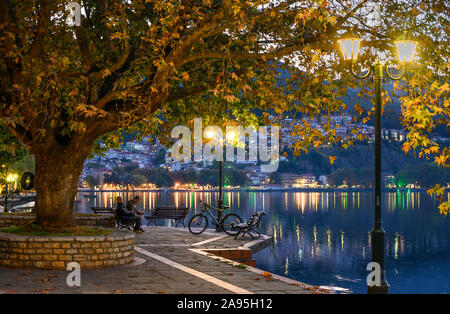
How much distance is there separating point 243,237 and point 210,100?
6056 mm

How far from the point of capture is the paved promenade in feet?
31.3

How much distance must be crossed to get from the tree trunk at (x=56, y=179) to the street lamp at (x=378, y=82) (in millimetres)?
6507

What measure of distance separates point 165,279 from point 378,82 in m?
5.75

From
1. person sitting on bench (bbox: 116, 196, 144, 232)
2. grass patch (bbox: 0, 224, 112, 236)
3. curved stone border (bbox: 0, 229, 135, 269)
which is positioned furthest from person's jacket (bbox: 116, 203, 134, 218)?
curved stone border (bbox: 0, 229, 135, 269)

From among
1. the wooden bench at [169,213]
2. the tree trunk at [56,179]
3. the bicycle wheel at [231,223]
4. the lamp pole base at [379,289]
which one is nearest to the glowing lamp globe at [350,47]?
the lamp pole base at [379,289]

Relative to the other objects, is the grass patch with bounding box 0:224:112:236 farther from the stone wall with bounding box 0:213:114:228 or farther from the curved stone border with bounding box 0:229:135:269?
the stone wall with bounding box 0:213:114:228

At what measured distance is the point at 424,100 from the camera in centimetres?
1067

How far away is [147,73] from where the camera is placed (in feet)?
41.1

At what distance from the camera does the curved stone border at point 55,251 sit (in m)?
11.7

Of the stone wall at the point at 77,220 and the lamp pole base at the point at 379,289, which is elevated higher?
the stone wall at the point at 77,220

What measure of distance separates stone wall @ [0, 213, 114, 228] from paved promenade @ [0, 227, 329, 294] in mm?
4731

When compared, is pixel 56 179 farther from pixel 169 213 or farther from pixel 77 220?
pixel 169 213

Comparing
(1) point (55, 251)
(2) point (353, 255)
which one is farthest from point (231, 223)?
(2) point (353, 255)

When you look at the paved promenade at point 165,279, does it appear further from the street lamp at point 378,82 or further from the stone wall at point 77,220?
the stone wall at point 77,220
